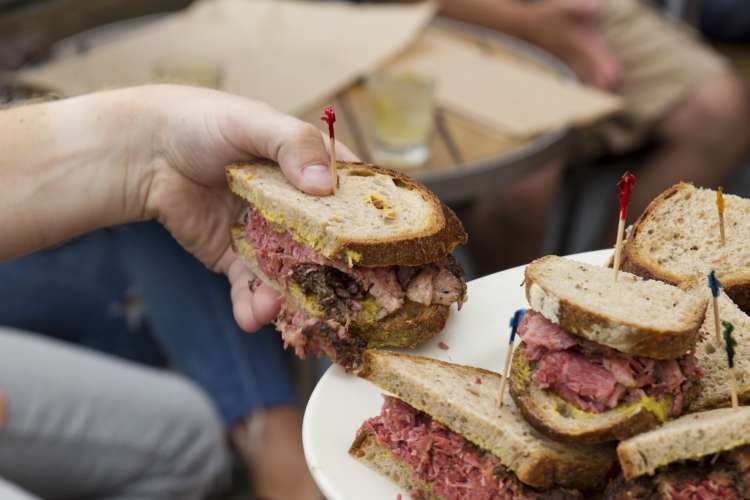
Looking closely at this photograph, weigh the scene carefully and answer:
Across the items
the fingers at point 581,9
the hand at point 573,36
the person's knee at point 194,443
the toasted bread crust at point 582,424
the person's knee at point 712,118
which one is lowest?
the person's knee at point 194,443

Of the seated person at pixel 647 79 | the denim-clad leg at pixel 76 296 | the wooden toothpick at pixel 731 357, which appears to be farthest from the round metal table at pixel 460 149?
the wooden toothpick at pixel 731 357

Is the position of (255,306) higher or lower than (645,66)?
higher

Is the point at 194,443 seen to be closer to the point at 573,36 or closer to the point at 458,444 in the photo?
the point at 458,444

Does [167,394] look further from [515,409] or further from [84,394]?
[515,409]

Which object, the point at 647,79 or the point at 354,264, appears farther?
the point at 647,79

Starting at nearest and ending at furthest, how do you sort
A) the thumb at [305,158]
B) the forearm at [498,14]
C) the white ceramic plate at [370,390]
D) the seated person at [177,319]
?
1. the white ceramic plate at [370,390]
2. the thumb at [305,158]
3. the seated person at [177,319]
4. the forearm at [498,14]

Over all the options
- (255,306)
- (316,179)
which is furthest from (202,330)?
(316,179)

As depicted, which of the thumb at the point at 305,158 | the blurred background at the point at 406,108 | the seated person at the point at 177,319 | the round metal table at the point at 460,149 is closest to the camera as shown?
the thumb at the point at 305,158

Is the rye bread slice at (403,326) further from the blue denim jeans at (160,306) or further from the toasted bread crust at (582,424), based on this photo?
the blue denim jeans at (160,306)
